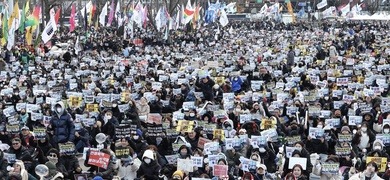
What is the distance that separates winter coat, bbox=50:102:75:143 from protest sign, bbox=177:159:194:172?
9.36 feet

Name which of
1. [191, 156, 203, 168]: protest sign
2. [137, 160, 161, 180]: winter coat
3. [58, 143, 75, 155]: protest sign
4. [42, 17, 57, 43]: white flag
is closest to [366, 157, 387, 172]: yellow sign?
[191, 156, 203, 168]: protest sign

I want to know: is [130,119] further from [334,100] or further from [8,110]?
[334,100]

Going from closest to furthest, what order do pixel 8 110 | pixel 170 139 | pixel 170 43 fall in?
pixel 170 139 < pixel 8 110 < pixel 170 43

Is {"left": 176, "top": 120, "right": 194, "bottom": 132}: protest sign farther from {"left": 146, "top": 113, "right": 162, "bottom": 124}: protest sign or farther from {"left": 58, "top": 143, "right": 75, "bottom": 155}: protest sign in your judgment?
{"left": 58, "top": 143, "right": 75, "bottom": 155}: protest sign

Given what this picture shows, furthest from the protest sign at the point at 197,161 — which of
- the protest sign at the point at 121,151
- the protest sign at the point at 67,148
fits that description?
the protest sign at the point at 67,148

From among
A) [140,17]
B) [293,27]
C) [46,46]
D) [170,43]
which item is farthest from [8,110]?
[293,27]

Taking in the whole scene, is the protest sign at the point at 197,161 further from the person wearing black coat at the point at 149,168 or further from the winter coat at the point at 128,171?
the winter coat at the point at 128,171

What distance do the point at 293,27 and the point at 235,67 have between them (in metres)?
36.2

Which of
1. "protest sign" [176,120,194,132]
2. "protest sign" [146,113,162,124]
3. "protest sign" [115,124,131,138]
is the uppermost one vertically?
"protest sign" [115,124,131,138]

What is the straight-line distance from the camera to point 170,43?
141 feet

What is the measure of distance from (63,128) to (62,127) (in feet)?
0.08

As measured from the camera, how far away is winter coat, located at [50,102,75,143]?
1315 cm

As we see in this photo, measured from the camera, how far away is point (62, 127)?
13.2 meters

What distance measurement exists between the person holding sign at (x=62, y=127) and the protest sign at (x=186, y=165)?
2849mm
